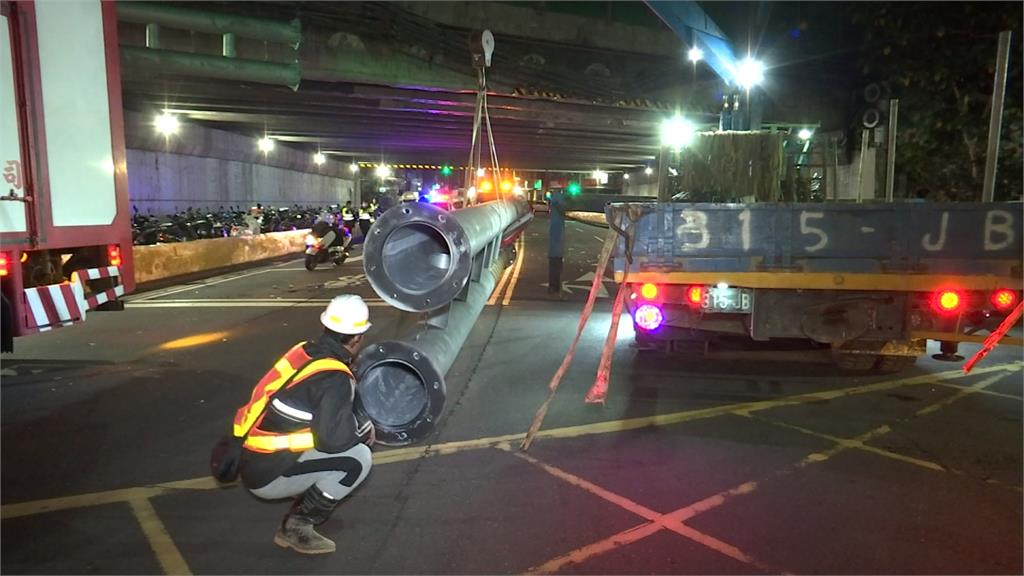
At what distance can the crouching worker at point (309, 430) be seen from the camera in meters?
3.25

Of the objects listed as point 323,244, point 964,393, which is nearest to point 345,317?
point 964,393

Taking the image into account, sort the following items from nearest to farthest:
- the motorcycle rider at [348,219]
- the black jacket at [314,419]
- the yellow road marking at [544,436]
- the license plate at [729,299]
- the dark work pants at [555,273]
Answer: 1. the black jacket at [314,419]
2. the yellow road marking at [544,436]
3. the license plate at [729,299]
4. the dark work pants at [555,273]
5. the motorcycle rider at [348,219]

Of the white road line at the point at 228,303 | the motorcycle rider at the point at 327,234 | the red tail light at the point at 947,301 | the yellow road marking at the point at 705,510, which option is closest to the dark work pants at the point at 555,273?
the white road line at the point at 228,303

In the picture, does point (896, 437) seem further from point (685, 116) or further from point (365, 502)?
point (685, 116)

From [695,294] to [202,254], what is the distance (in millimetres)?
13621

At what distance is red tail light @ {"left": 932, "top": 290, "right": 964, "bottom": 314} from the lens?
554 cm

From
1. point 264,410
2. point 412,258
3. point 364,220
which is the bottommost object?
point 264,410

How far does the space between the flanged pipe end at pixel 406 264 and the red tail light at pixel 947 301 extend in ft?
13.2

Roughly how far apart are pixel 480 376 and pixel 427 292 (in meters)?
2.86

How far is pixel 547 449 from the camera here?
4992 mm

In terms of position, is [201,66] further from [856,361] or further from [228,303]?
[856,361]

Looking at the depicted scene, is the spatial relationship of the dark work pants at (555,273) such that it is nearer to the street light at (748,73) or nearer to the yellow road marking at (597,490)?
the street light at (748,73)

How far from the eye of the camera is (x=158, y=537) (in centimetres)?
371

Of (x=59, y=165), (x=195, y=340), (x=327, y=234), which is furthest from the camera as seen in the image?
(x=327, y=234)
